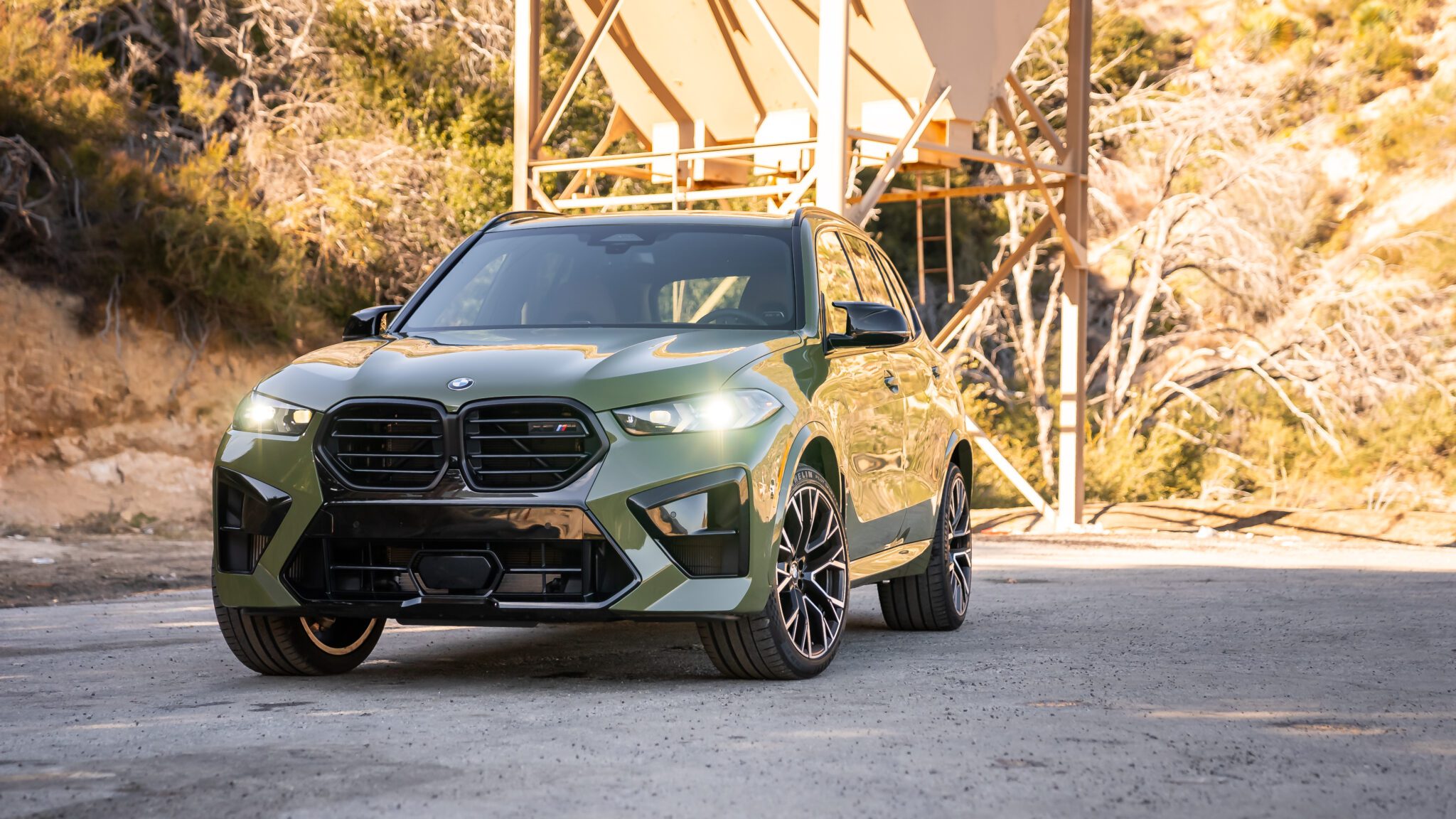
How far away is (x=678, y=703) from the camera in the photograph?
5.94 m

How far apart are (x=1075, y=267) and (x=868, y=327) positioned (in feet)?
41.9

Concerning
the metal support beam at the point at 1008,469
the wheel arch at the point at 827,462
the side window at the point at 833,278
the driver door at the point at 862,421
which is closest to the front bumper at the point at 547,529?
the wheel arch at the point at 827,462

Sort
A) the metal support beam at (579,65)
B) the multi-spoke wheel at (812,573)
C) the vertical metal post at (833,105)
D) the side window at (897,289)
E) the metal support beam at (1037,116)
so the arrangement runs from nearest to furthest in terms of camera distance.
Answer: the multi-spoke wheel at (812,573) < the side window at (897,289) < the vertical metal post at (833,105) < the metal support beam at (579,65) < the metal support beam at (1037,116)

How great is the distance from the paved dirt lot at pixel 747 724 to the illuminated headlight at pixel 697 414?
38.1 inches

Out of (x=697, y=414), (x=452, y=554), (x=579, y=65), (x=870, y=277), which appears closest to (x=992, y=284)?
(x=579, y=65)

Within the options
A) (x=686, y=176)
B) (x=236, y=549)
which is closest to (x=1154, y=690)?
(x=236, y=549)

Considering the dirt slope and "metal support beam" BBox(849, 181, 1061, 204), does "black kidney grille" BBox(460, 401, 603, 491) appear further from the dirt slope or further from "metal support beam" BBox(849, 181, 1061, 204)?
"metal support beam" BBox(849, 181, 1061, 204)

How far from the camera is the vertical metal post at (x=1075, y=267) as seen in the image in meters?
19.1

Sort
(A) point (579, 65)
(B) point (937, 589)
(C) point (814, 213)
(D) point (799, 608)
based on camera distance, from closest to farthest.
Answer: (D) point (799, 608), (C) point (814, 213), (B) point (937, 589), (A) point (579, 65)

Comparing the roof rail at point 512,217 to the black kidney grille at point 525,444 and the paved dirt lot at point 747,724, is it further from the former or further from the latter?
the black kidney grille at point 525,444

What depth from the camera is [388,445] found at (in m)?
6.14

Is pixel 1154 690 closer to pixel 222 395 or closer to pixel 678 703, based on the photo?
pixel 678 703

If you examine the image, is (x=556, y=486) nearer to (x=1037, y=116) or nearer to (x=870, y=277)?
(x=870, y=277)

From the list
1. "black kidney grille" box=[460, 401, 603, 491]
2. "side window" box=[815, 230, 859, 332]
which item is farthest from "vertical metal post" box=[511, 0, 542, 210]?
"black kidney grille" box=[460, 401, 603, 491]
